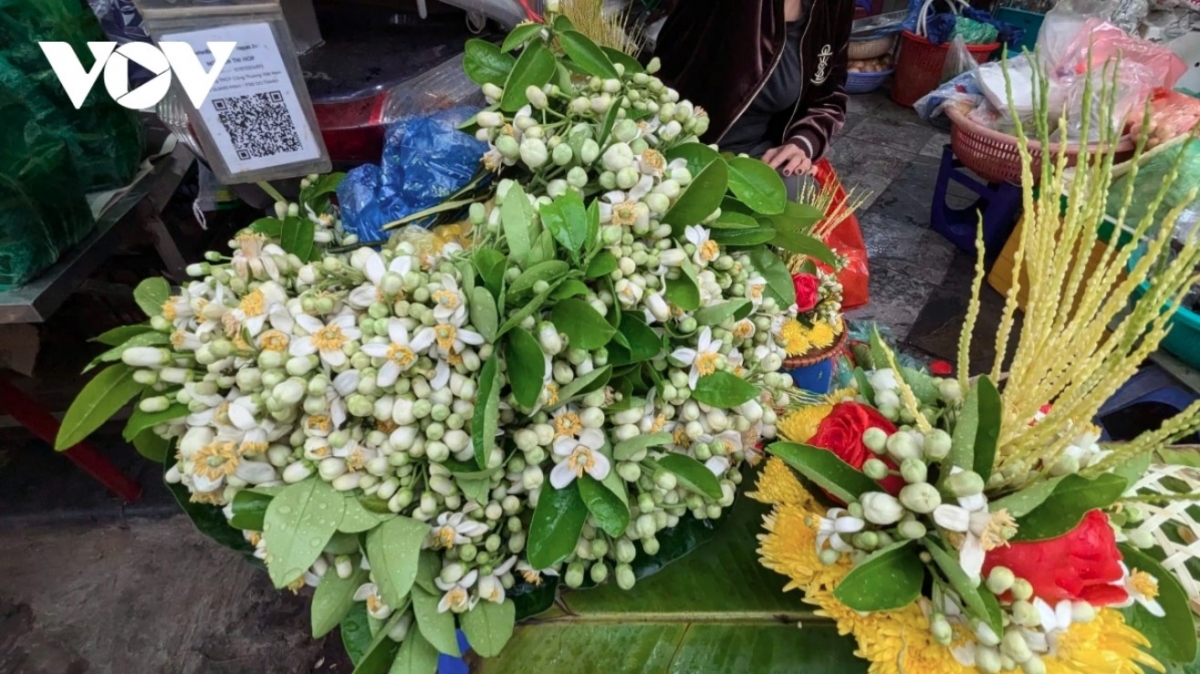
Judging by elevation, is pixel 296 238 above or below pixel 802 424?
above

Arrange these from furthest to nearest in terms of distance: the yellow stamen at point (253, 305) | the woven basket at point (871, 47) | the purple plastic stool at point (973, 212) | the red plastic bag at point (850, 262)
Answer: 1. the woven basket at point (871, 47)
2. the purple plastic stool at point (973, 212)
3. the red plastic bag at point (850, 262)
4. the yellow stamen at point (253, 305)

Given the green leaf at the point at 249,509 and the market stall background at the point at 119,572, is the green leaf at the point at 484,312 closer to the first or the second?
the green leaf at the point at 249,509

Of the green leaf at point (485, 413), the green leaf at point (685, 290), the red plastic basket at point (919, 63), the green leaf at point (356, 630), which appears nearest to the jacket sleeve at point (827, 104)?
the green leaf at point (685, 290)

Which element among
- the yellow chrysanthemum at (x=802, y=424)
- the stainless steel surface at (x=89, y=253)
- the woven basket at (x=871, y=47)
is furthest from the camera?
the woven basket at (x=871, y=47)

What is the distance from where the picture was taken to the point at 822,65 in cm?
200

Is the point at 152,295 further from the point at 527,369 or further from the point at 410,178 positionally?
the point at 527,369

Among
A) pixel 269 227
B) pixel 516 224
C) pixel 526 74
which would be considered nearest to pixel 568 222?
pixel 516 224

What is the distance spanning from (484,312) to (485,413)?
0.34 ft

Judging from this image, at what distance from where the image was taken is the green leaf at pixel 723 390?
2.41 feet

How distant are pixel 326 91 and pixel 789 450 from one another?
1182 millimetres

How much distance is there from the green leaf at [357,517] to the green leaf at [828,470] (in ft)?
1.39

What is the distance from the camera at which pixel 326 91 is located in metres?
1.29

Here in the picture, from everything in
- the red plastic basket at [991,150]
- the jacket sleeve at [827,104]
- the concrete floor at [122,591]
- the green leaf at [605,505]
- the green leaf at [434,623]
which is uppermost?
the green leaf at [605,505]

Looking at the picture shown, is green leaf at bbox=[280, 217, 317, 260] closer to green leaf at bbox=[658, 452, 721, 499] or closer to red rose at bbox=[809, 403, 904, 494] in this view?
green leaf at bbox=[658, 452, 721, 499]
